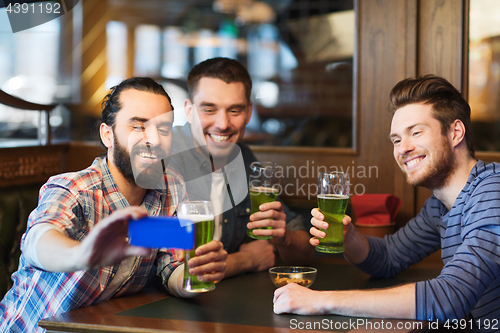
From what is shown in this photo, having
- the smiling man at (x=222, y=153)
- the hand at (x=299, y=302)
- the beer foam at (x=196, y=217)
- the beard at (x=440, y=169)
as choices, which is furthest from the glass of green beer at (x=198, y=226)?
the beard at (x=440, y=169)

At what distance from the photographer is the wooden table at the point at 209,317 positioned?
47.4 inches

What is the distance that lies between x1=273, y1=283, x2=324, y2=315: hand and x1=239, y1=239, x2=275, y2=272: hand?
1.69 ft

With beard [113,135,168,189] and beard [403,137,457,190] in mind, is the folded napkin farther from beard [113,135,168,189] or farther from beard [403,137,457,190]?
beard [113,135,168,189]

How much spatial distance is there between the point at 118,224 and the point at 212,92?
112cm

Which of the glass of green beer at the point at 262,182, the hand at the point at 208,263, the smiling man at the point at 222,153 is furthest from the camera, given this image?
the smiling man at the point at 222,153

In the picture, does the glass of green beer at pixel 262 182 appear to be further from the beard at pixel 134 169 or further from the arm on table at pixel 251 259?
the beard at pixel 134 169

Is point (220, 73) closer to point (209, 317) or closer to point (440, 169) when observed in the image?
point (440, 169)

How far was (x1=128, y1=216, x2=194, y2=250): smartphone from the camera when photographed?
37.0 inches

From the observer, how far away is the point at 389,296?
127 centimetres

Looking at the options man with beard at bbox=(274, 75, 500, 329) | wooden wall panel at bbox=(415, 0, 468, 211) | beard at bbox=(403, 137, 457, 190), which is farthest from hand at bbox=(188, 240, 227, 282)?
wooden wall panel at bbox=(415, 0, 468, 211)

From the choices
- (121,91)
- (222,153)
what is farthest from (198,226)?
(222,153)

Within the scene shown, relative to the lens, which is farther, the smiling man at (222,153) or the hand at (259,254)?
the smiling man at (222,153)

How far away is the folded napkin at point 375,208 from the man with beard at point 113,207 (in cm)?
84

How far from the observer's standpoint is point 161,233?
0.95 meters
